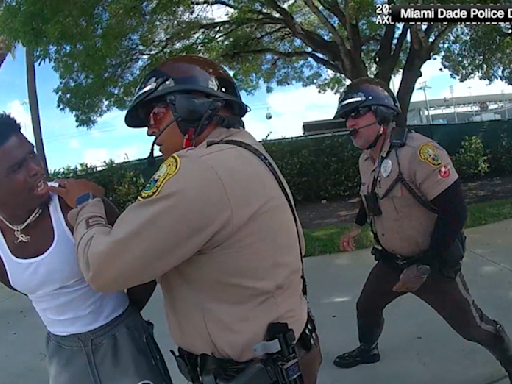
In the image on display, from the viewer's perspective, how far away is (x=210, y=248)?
140 centimetres

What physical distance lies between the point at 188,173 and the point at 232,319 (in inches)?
16.9

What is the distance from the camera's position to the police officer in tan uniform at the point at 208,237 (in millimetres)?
1314

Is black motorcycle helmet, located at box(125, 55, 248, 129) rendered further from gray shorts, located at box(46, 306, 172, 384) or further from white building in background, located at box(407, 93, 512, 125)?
white building in background, located at box(407, 93, 512, 125)

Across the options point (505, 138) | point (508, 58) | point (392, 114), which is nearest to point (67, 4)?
point (392, 114)

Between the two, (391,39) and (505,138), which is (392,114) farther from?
(505,138)

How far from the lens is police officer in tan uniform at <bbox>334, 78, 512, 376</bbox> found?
2504 millimetres

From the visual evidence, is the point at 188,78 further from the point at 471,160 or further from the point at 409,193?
the point at 471,160

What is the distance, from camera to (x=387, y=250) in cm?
284

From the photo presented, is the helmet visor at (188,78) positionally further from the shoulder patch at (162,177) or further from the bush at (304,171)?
the bush at (304,171)

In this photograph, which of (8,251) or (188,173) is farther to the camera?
(8,251)

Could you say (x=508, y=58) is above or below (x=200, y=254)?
above

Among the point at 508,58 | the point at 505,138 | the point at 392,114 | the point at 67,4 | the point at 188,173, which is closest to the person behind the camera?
the point at 188,173

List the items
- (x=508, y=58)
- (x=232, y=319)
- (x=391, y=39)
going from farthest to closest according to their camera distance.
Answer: (x=508, y=58) → (x=391, y=39) → (x=232, y=319)

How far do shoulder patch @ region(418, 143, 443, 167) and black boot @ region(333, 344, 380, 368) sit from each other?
1360 millimetres
